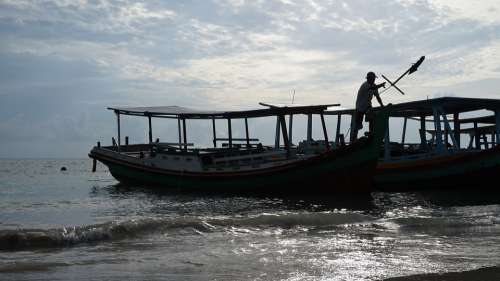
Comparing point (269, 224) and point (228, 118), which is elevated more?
point (228, 118)

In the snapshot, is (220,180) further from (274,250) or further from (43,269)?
(43,269)

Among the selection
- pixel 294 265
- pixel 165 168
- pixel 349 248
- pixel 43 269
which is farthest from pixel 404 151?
pixel 43 269

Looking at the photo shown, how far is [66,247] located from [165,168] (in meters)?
11.5

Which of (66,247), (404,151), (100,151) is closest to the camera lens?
(66,247)

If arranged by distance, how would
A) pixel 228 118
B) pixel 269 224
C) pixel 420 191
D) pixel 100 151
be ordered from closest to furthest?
1. pixel 269 224
2. pixel 420 191
3. pixel 228 118
4. pixel 100 151

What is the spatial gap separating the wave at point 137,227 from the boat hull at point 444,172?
666 cm

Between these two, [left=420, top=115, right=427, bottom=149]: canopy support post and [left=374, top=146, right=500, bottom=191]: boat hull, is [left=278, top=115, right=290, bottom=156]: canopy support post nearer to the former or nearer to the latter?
[left=374, top=146, right=500, bottom=191]: boat hull

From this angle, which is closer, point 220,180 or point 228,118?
point 220,180

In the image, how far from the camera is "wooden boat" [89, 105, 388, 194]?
53.2ft

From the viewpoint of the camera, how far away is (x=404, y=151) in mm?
21375

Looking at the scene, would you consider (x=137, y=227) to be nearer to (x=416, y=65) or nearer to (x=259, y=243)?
(x=259, y=243)

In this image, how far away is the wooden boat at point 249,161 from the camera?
1620cm

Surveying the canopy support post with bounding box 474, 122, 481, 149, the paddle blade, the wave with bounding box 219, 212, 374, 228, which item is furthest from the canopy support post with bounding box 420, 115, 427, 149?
the wave with bounding box 219, 212, 374, 228

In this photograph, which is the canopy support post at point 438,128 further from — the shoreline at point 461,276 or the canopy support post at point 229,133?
the shoreline at point 461,276
